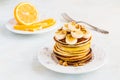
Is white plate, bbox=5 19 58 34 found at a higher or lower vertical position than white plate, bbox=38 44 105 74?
lower

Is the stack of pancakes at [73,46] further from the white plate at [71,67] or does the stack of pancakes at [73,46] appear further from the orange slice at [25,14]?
the orange slice at [25,14]

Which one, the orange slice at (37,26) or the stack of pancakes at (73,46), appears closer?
the stack of pancakes at (73,46)

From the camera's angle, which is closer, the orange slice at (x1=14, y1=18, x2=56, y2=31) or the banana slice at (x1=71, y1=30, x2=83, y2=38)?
the banana slice at (x1=71, y1=30, x2=83, y2=38)

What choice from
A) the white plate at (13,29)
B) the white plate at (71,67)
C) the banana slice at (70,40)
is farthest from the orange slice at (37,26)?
the banana slice at (70,40)

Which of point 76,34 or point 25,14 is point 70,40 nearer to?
point 76,34

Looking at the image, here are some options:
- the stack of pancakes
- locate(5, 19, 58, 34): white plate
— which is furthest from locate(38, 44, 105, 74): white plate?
locate(5, 19, 58, 34): white plate

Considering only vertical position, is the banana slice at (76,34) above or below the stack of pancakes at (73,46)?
above

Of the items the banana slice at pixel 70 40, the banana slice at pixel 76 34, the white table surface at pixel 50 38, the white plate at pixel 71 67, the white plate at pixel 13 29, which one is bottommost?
the white table surface at pixel 50 38

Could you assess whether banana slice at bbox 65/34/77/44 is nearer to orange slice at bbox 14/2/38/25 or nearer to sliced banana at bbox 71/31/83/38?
sliced banana at bbox 71/31/83/38
